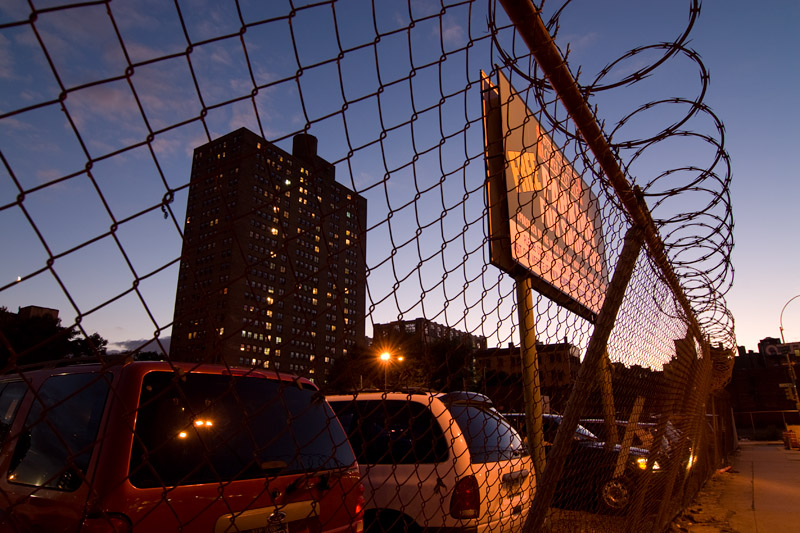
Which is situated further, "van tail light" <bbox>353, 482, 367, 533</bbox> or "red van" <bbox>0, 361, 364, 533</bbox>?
"van tail light" <bbox>353, 482, 367, 533</bbox>

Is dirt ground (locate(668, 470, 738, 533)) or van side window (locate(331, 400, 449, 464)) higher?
van side window (locate(331, 400, 449, 464))

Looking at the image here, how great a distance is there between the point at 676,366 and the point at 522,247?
2.23m

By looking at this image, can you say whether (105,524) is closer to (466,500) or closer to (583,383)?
(583,383)

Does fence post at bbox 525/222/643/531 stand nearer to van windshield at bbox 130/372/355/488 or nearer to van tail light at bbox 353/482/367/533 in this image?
van windshield at bbox 130/372/355/488

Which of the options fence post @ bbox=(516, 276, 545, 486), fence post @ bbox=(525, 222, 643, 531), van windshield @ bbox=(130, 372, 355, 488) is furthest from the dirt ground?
van windshield @ bbox=(130, 372, 355, 488)

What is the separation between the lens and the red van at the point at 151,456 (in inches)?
82.9

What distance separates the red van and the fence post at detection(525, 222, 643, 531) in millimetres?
863

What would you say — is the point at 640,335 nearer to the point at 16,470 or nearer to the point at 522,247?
the point at 522,247

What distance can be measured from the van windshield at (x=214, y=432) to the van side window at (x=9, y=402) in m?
0.89

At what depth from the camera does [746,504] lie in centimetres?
785

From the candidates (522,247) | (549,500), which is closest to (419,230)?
(549,500)

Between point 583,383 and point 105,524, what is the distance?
2183 millimetres

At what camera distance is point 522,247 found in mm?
5176

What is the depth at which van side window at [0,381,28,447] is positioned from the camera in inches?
Answer: 105
